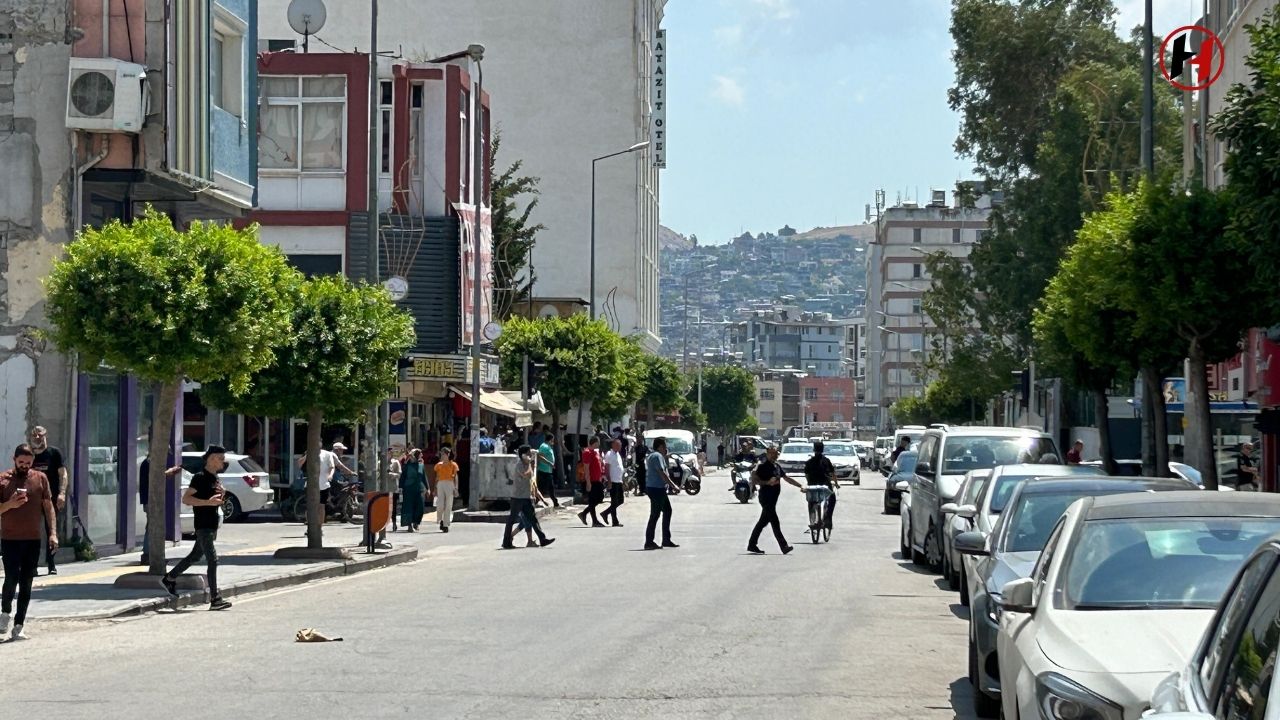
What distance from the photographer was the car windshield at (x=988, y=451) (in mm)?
24438

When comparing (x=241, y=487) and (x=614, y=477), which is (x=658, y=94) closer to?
(x=614, y=477)

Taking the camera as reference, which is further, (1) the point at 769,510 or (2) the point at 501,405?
(2) the point at 501,405

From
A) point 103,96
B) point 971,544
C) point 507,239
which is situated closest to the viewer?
point 971,544

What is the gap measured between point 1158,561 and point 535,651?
6335 mm

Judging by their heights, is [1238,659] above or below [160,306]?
below

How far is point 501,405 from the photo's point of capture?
49281mm

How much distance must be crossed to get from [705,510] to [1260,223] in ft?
97.3

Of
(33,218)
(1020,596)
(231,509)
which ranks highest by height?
(33,218)

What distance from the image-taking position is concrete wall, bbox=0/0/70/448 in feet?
74.1

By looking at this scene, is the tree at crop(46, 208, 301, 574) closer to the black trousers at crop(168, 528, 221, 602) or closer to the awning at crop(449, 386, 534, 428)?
the black trousers at crop(168, 528, 221, 602)

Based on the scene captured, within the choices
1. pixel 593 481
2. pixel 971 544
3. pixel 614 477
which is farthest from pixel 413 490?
pixel 971 544

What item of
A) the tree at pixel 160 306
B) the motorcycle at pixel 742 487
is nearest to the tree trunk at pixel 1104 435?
the motorcycle at pixel 742 487

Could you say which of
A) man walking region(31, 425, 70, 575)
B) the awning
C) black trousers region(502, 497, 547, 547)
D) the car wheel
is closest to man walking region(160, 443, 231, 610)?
man walking region(31, 425, 70, 575)

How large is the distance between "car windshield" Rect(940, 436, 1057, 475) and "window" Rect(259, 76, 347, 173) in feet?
78.4
